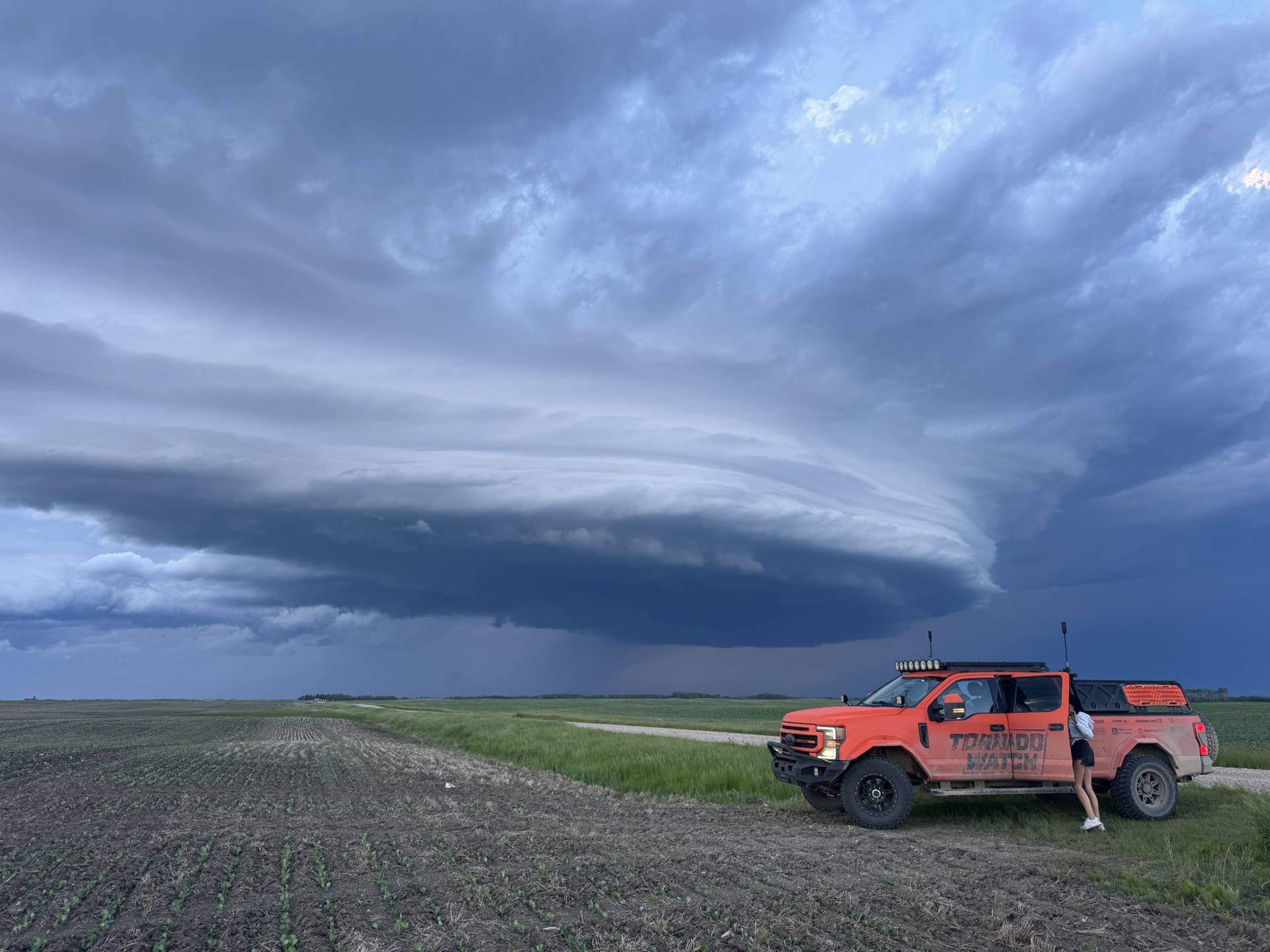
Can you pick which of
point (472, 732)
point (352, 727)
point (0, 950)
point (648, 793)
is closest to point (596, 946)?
point (0, 950)

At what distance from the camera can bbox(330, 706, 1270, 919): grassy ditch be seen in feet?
31.6

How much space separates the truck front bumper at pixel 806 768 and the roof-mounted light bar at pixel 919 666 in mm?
2055

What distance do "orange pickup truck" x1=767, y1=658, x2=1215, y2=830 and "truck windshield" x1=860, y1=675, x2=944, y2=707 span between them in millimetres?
32

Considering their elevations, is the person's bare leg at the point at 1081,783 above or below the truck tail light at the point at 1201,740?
below

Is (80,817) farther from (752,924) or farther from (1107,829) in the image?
(1107,829)

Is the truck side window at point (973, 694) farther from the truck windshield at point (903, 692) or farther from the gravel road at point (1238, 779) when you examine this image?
the gravel road at point (1238, 779)

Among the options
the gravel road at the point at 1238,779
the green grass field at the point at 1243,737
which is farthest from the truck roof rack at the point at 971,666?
the green grass field at the point at 1243,737

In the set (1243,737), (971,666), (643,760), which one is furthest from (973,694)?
(1243,737)

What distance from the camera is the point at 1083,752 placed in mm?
13352

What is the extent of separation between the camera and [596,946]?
727 centimetres

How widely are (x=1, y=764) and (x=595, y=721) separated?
4008cm

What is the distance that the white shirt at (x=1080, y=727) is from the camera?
1356 centimetres

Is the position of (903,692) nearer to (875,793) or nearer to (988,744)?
(988,744)

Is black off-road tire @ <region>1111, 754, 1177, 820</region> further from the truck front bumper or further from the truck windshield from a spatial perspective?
the truck front bumper
